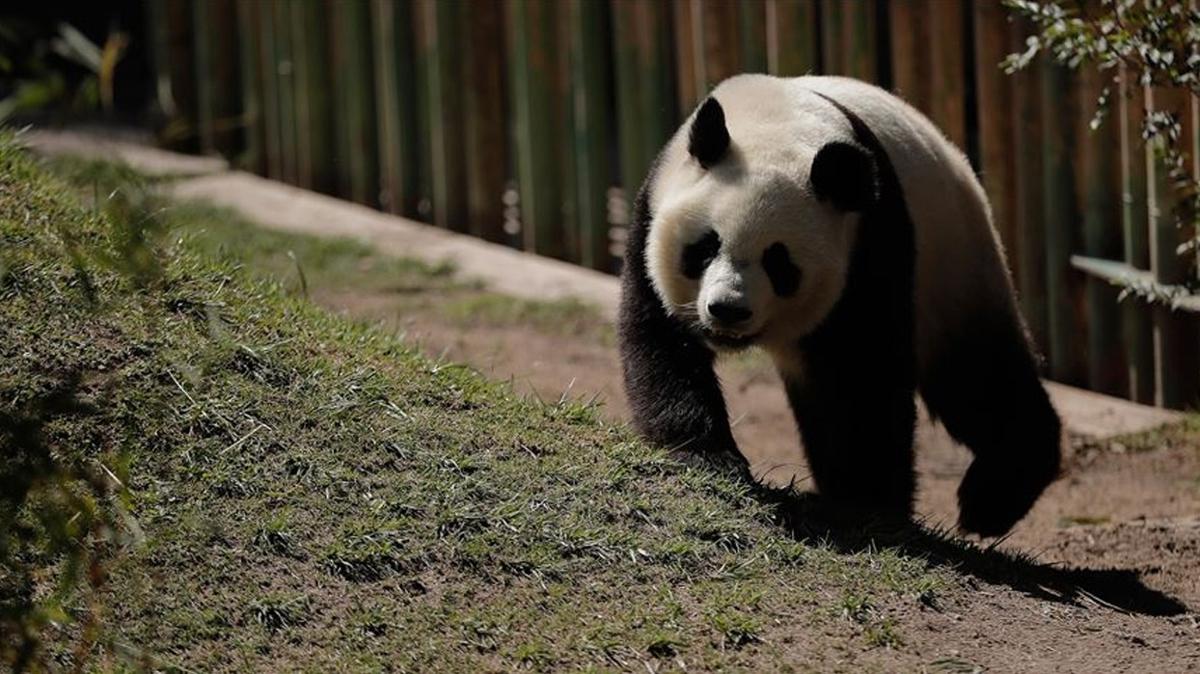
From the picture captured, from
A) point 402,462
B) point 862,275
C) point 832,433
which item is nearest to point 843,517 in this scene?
point 832,433

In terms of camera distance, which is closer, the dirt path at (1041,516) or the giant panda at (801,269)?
the dirt path at (1041,516)

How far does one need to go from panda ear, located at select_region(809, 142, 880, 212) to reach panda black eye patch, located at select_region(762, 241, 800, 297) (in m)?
0.20

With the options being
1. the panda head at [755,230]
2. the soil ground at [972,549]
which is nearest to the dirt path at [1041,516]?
the soil ground at [972,549]

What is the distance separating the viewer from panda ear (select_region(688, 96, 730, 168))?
5.19 m

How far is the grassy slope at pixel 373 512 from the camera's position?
423 cm

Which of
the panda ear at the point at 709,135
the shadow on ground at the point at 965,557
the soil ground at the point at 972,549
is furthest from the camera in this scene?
the panda ear at the point at 709,135

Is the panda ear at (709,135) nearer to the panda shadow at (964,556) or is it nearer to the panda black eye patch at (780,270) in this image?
the panda black eye patch at (780,270)

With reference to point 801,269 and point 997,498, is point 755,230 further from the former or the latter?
point 997,498

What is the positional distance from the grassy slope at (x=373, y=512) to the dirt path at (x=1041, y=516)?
24 centimetres

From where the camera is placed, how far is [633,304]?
216 inches

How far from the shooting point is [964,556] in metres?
5.06

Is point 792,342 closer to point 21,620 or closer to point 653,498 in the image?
point 653,498

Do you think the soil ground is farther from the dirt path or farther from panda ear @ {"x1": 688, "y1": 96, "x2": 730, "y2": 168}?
panda ear @ {"x1": 688, "y1": 96, "x2": 730, "y2": 168}

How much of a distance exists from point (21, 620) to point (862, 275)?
2.71 m
